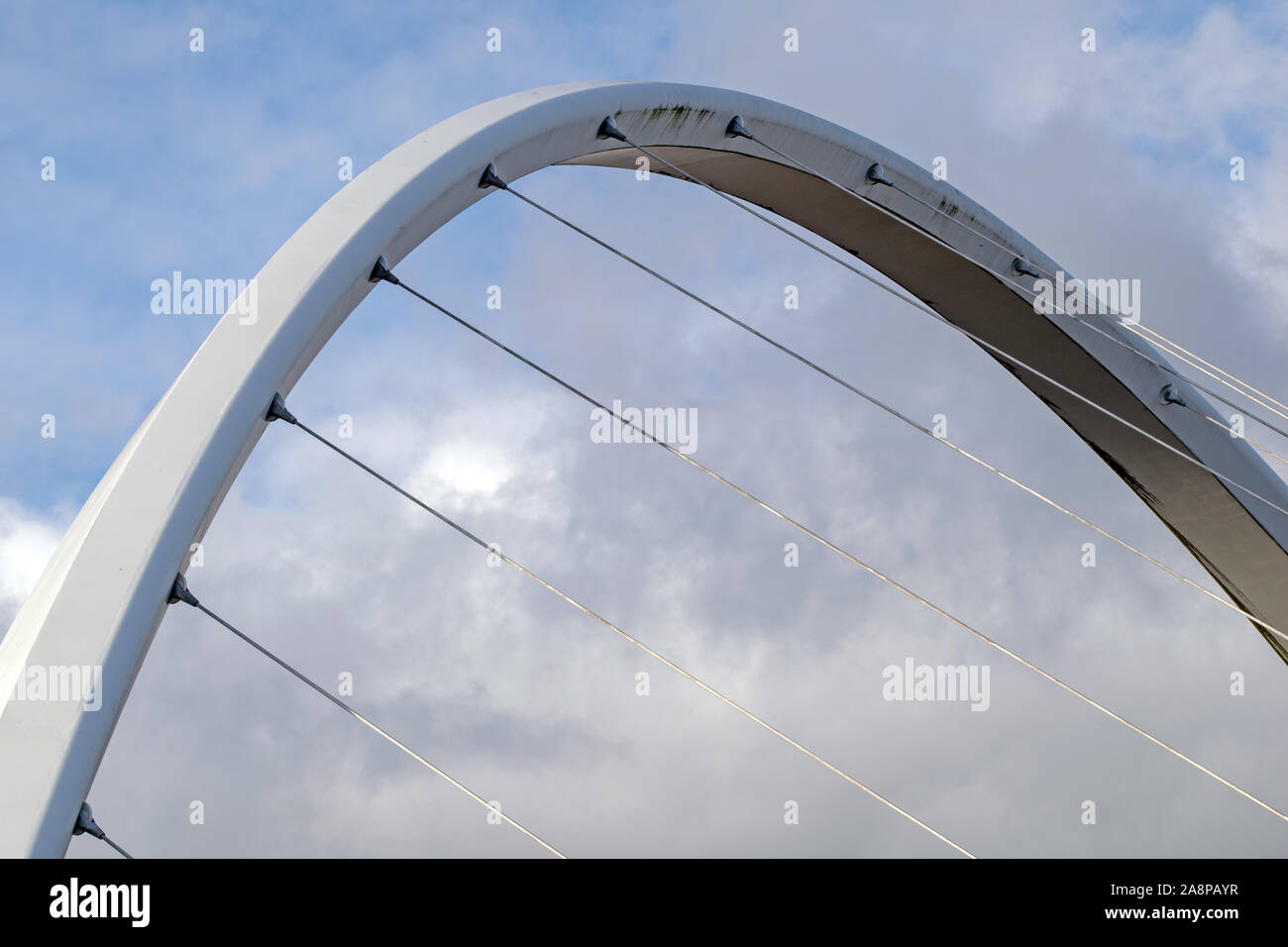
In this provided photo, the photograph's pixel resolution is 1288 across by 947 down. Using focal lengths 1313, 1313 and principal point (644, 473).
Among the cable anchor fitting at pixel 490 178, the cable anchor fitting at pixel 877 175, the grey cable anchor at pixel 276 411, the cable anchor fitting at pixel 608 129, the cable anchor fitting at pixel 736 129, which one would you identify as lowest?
the grey cable anchor at pixel 276 411

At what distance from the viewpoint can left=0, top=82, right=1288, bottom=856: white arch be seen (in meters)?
5.12

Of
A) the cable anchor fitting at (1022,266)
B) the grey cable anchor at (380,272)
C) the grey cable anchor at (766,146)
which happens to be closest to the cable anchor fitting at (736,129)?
the grey cable anchor at (766,146)

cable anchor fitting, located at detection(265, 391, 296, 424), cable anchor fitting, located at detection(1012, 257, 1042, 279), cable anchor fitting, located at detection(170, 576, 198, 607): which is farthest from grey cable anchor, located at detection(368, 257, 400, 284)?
cable anchor fitting, located at detection(1012, 257, 1042, 279)

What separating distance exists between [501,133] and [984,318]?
305 inches

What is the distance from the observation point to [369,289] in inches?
273

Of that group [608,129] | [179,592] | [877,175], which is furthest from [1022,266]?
[179,592]

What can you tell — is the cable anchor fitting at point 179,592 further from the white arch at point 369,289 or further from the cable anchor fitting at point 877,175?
the cable anchor fitting at point 877,175

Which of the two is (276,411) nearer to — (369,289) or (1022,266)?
(369,289)

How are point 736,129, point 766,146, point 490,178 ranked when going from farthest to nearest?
point 766,146, point 736,129, point 490,178

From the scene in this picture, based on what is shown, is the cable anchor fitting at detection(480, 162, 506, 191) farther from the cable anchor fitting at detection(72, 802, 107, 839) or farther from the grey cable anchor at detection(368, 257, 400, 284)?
the cable anchor fitting at detection(72, 802, 107, 839)

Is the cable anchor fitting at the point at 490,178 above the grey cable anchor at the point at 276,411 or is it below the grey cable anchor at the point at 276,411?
above

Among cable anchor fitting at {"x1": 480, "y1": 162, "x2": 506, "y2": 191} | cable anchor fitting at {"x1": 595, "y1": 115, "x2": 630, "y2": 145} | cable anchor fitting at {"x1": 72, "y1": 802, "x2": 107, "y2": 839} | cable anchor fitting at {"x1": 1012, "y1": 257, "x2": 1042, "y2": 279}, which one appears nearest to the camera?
cable anchor fitting at {"x1": 72, "y1": 802, "x2": 107, "y2": 839}

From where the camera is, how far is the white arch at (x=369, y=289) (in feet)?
16.8
